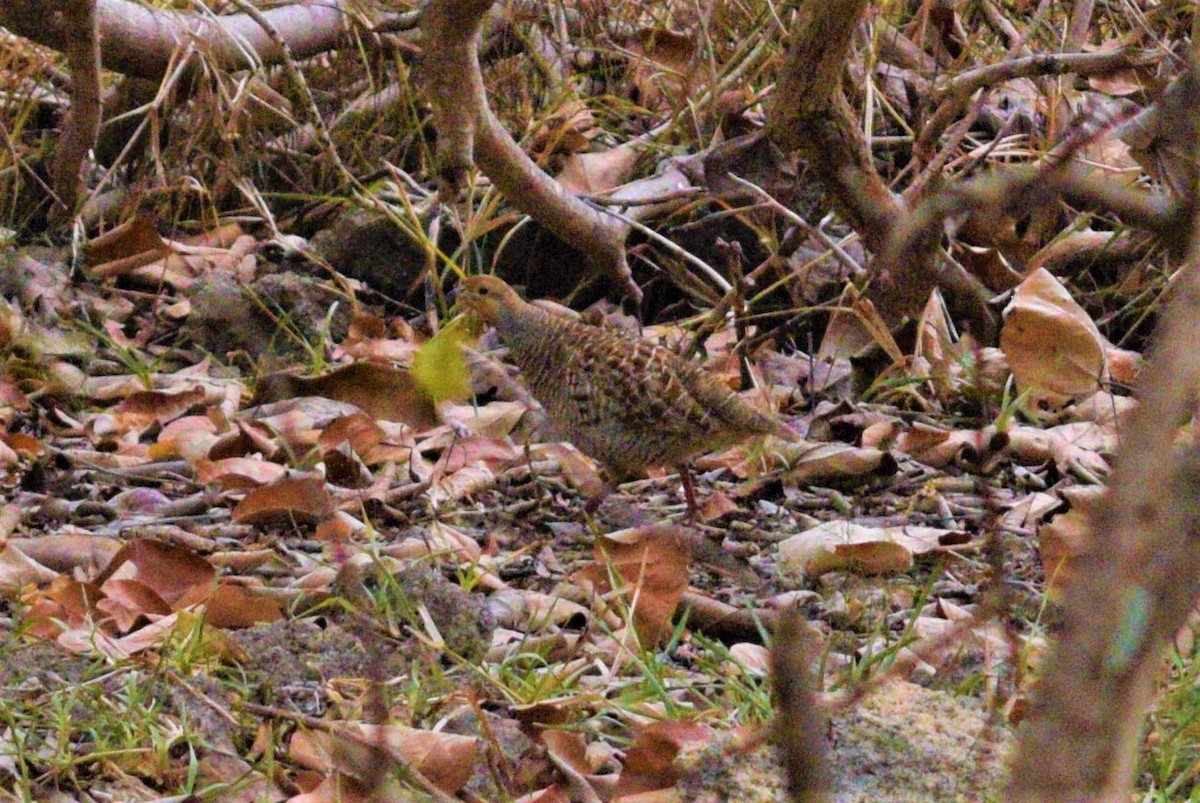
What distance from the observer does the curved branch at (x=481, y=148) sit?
4703 millimetres

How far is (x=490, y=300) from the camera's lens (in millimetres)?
5461

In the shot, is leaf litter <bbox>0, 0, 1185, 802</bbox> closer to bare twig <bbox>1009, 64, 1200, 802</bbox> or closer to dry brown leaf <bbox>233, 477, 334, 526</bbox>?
dry brown leaf <bbox>233, 477, 334, 526</bbox>

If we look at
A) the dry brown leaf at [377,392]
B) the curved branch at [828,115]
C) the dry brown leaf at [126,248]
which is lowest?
the dry brown leaf at [126,248]

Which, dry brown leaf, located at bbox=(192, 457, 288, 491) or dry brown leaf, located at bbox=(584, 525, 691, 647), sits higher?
dry brown leaf, located at bbox=(584, 525, 691, 647)

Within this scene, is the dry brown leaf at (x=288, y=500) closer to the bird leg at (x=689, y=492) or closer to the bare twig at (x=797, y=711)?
the bird leg at (x=689, y=492)

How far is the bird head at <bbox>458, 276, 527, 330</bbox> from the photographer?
5.35 metres

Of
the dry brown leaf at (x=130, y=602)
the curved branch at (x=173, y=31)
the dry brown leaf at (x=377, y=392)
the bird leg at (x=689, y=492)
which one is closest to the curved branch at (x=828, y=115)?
the bird leg at (x=689, y=492)

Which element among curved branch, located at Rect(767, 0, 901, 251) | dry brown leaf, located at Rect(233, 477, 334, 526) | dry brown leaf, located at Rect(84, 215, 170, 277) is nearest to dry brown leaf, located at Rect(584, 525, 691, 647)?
dry brown leaf, located at Rect(233, 477, 334, 526)

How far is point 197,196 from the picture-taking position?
6.92 m

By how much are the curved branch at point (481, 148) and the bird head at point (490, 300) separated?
1.01ft

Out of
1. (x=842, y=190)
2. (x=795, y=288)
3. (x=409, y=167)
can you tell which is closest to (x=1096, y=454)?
(x=842, y=190)

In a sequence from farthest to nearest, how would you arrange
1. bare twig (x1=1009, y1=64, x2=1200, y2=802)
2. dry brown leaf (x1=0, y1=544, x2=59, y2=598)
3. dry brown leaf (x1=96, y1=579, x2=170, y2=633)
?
dry brown leaf (x1=0, y1=544, x2=59, y2=598) → dry brown leaf (x1=96, y1=579, x2=170, y2=633) → bare twig (x1=1009, y1=64, x2=1200, y2=802)

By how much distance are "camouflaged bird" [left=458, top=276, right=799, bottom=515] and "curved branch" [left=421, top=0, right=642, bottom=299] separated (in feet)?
1.66

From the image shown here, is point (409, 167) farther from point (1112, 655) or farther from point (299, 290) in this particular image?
point (1112, 655)
